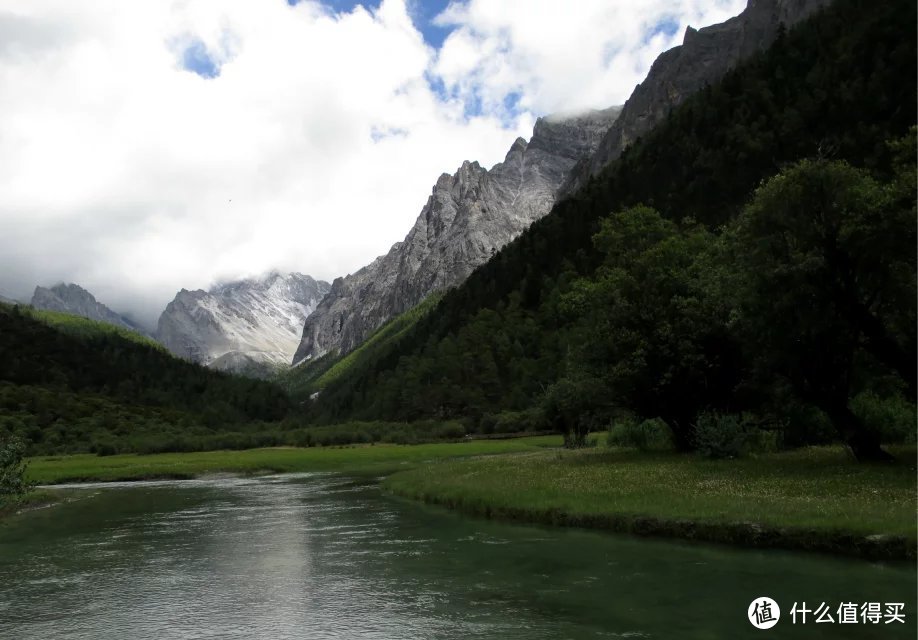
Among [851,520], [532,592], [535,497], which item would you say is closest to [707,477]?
[535,497]

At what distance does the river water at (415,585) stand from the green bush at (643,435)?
30.4 metres

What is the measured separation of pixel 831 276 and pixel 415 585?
2478cm

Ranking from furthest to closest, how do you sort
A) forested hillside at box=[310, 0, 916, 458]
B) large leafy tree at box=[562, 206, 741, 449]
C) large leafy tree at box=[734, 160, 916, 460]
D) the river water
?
large leafy tree at box=[562, 206, 741, 449] < forested hillside at box=[310, 0, 916, 458] < large leafy tree at box=[734, 160, 916, 460] < the river water

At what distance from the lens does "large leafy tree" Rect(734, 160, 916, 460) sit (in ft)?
98.7

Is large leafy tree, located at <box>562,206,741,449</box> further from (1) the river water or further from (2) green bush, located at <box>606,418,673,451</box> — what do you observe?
(1) the river water

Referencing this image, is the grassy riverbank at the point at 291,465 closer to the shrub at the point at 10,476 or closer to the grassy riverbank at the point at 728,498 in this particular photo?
the shrub at the point at 10,476

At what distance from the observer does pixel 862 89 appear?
136m

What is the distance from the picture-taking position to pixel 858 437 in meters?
34.0

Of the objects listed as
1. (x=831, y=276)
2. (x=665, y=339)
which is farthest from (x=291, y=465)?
(x=831, y=276)

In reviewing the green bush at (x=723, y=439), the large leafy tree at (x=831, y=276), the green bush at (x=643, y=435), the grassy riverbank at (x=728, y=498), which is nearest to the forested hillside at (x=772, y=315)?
the large leafy tree at (x=831, y=276)

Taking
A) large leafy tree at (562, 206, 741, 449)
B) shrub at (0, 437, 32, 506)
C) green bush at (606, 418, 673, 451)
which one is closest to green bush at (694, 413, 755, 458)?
large leafy tree at (562, 206, 741, 449)

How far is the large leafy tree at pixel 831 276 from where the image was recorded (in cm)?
3009

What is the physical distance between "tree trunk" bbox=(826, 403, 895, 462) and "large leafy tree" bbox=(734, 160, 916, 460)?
0.17ft

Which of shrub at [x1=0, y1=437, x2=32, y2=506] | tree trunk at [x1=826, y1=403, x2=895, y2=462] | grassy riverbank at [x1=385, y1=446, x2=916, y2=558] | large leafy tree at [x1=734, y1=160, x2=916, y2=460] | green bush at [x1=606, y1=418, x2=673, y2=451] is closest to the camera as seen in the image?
grassy riverbank at [x1=385, y1=446, x2=916, y2=558]
